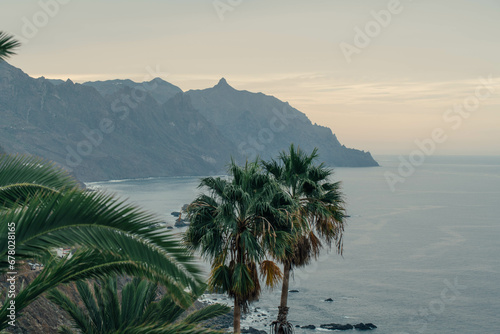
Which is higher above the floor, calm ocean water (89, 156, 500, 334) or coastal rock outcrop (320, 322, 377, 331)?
calm ocean water (89, 156, 500, 334)

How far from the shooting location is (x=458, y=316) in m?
64.8

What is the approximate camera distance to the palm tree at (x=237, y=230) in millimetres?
12781

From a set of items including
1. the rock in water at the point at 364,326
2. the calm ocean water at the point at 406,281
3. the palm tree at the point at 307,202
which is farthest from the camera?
the calm ocean water at the point at 406,281

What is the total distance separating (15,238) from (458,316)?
225 feet

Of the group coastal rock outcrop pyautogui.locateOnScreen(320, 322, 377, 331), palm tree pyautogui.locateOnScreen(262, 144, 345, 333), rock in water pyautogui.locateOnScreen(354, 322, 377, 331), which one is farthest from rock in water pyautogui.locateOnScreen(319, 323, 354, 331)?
palm tree pyautogui.locateOnScreen(262, 144, 345, 333)

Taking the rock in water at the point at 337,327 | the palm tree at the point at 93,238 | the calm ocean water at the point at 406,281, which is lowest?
the rock in water at the point at 337,327

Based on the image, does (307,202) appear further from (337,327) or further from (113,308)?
(337,327)

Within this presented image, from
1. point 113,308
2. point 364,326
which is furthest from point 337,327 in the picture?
point 113,308

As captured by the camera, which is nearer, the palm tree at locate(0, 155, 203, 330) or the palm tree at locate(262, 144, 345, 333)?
the palm tree at locate(0, 155, 203, 330)

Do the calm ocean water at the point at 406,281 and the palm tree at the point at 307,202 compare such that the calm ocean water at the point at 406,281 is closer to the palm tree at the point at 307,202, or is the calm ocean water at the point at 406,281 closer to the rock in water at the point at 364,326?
the rock in water at the point at 364,326

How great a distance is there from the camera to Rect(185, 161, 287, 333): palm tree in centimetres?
1278

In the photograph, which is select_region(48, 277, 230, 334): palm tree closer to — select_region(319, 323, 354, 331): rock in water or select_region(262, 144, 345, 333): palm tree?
select_region(262, 144, 345, 333): palm tree

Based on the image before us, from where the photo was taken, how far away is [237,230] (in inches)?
519

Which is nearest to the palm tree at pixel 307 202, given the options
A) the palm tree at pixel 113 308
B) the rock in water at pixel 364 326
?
the palm tree at pixel 113 308
